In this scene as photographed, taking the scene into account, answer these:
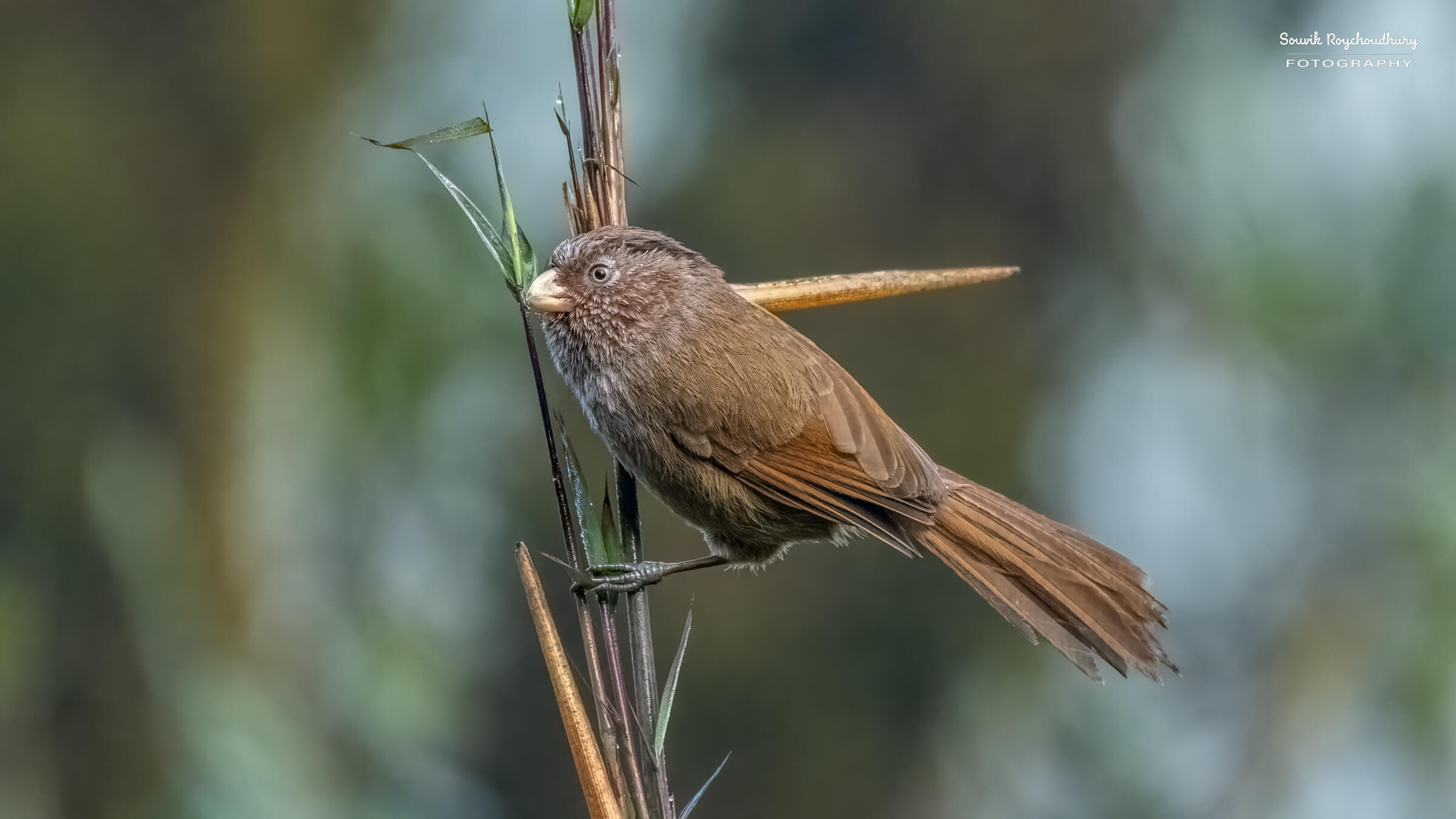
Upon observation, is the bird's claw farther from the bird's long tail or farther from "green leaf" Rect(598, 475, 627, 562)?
the bird's long tail

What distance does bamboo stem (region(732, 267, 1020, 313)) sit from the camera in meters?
1.38

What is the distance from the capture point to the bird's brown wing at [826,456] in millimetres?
1740

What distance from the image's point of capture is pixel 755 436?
1782mm

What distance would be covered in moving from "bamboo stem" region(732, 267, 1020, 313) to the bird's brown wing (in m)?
0.29

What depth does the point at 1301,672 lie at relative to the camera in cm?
249

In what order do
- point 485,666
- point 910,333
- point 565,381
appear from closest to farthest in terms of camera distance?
point 565,381 → point 485,666 → point 910,333

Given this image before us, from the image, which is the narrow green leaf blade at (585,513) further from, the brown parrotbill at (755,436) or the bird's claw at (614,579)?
the brown parrotbill at (755,436)

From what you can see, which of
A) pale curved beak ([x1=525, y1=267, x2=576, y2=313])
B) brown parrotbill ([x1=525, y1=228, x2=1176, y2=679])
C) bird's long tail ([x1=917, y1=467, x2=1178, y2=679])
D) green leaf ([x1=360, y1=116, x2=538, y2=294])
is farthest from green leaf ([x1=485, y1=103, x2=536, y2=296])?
bird's long tail ([x1=917, y1=467, x2=1178, y2=679])

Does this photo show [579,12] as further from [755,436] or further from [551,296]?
[755,436]

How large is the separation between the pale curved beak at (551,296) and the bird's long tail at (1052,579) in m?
0.86

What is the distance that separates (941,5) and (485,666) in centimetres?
255

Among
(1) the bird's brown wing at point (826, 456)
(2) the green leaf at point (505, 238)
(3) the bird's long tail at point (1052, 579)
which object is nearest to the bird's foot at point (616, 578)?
(1) the bird's brown wing at point (826, 456)

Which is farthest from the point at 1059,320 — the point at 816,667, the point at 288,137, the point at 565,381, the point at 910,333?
the point at 288,137

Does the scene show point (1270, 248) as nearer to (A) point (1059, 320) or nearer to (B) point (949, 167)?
(A) point (1059, 320)
